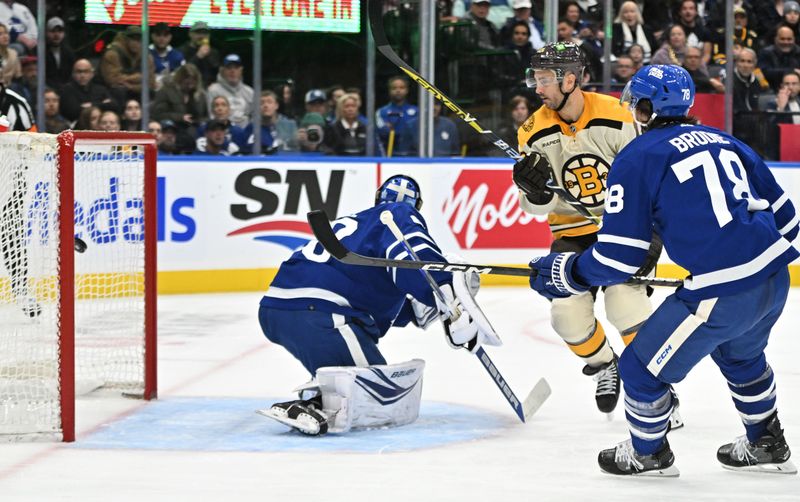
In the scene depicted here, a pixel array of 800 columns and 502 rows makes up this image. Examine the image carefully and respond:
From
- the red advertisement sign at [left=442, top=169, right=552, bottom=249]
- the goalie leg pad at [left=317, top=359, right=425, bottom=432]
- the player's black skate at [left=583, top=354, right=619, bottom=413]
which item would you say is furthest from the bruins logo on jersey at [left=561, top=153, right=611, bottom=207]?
the red advertisement sign at [left=442, top=169, right=552, bottom=249]

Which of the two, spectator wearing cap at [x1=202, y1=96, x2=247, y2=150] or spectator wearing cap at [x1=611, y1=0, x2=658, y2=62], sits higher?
spectator wearing cap at [x1=611, y1=0, x2=658, y2=62]

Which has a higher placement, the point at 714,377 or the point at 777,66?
the point at 777,66

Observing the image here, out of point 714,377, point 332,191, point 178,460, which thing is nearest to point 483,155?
point 332,191

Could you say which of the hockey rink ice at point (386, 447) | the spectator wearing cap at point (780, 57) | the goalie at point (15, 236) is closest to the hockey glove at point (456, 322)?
the hockey rink ice at point (386, 447)

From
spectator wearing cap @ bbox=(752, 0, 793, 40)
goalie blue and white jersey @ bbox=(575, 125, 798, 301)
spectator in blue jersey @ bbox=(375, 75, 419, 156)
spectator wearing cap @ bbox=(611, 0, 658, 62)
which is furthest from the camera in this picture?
spectator wearing cap @ bbox=(752, 0, 793, 40)

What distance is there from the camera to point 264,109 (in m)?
7.41

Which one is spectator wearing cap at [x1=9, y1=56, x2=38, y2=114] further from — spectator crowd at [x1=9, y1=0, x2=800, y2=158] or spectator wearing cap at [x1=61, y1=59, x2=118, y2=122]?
spectator wearing cap at [x1=61, y1=59, x2=118, y2=122]

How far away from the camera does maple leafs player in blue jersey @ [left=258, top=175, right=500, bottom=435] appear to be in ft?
11.4

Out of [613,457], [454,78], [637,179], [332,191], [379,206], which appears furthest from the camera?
[454,78]

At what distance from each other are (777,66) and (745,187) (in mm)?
6014

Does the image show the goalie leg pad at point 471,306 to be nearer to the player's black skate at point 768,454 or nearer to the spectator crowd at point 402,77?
the player's black skate at point 768,454

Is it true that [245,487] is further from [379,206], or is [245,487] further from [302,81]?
[302,81]

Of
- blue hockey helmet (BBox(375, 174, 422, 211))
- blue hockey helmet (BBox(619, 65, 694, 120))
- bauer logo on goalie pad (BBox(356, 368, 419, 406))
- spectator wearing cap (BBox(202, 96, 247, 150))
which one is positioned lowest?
bauer logo on goalie pad (BBox(356, 368, 419, 406))

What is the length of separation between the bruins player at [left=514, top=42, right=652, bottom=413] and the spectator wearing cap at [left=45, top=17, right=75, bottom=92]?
3747 mm
